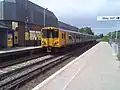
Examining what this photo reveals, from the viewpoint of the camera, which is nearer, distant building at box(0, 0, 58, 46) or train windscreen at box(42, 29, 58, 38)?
train windscreen at box(42, 29, 58, 38)

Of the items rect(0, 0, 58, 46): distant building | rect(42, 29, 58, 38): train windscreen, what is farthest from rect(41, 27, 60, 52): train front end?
rect(0, 0, 58, 46): distant building

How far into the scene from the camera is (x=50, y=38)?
24500mm

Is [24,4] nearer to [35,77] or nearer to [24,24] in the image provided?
[24,24]

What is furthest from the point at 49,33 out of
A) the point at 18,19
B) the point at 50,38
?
the point at 18,19

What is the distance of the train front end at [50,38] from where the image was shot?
24.1 meters

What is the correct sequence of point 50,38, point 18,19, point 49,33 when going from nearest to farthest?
point 50,38, point 49,33, point 18,19

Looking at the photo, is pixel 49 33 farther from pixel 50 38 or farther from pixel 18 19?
pixel 18 19

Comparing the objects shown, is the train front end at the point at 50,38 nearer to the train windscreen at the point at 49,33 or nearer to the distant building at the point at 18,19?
the train windscreen at the point at 49,33

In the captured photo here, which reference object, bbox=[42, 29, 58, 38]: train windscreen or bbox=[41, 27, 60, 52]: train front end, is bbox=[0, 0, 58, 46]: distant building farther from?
bbox=[41, 27, 60, 52]: train front end

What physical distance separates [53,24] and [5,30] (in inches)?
1539

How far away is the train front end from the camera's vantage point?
24.1 meters

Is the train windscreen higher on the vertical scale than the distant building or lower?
lower

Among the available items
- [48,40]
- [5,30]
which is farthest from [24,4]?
[48,40]

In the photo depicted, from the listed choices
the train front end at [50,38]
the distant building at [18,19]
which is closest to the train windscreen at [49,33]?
the train front end at [50,38]
